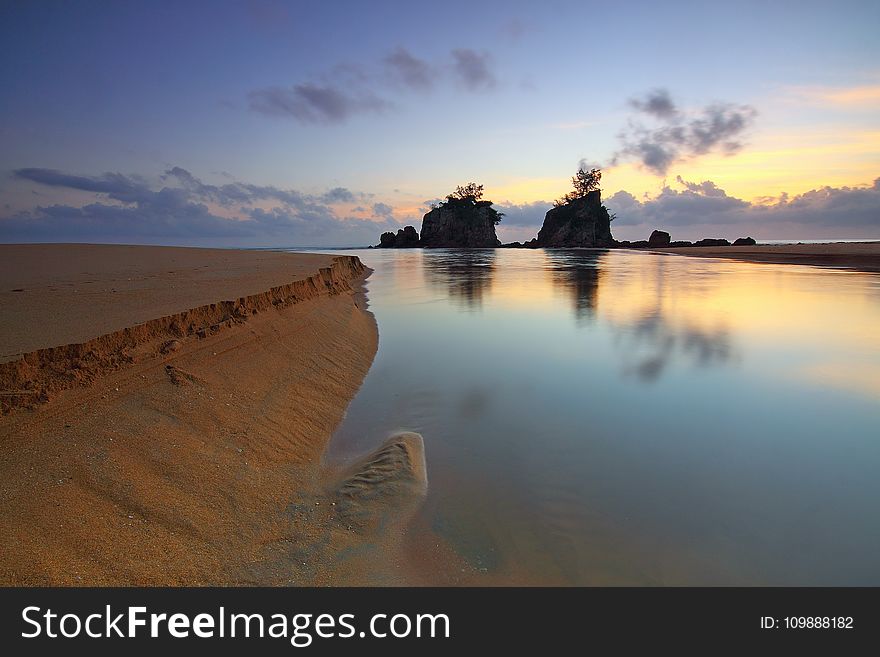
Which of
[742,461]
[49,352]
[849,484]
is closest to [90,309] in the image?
[49,352]

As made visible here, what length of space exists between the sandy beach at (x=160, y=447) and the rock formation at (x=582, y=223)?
102282mm

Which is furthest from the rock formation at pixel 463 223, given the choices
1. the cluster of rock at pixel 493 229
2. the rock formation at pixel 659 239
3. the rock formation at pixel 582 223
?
the rock formation at pixel 659 239

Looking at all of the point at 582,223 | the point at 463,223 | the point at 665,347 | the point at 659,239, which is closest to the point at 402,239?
the point at 463,223

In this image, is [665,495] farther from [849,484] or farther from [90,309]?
[90,309]

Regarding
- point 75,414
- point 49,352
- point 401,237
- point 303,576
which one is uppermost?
point 401,237

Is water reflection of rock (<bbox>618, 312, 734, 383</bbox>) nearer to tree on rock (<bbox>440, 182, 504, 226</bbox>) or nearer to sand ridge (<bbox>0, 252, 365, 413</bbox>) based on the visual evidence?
sand ridge (<bbox>0, 252, 365, 413</bbox>)

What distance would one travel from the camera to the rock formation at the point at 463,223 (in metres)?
108

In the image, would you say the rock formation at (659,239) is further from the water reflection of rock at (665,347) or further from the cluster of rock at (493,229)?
the water reflection of rock at (665,347)

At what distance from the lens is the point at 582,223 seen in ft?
322

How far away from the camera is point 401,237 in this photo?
117 meters

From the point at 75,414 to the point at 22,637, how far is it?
1.52 meters

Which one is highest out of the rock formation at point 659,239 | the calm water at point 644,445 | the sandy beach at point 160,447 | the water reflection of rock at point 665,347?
the rock formation at point 659,239

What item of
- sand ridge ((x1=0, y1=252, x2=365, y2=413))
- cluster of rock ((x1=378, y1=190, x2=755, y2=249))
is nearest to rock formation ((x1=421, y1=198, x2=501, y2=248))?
cluster of rock ((x1=378, y1=190, x2=755, y2=249))

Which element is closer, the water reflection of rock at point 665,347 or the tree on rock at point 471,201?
the water reflection of rock at point 665,347
